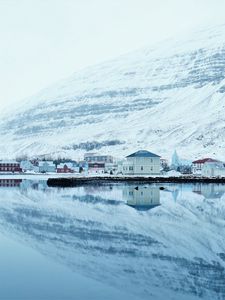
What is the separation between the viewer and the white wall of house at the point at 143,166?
3770 inches

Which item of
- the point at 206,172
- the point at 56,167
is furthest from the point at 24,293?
the point at 56,167

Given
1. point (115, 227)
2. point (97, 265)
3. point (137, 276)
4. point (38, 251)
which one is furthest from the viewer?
point (115, 227)

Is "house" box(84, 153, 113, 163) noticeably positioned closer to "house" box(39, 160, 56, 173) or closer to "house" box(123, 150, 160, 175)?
"house" box(39, 160, 56, 173)

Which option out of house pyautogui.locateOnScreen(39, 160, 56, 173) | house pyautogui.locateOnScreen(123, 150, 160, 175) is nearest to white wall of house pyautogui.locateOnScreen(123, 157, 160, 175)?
house pyautogui.locateOnScreen(123, 150, 160, 175)

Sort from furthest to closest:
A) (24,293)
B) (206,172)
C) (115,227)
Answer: (206,172) < (115,227) < (24,293)

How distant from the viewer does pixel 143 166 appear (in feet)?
316

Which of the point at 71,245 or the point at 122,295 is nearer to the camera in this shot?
the point at 122,295

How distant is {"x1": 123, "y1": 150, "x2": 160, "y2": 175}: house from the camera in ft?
311

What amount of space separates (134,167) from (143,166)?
170cm

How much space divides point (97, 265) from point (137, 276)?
161 centimetres

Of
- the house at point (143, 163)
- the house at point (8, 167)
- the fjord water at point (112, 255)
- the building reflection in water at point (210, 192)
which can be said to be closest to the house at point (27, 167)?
the house at point (8, 167)

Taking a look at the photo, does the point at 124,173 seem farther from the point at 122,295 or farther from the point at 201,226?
the point at 122,295

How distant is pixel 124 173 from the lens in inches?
3962

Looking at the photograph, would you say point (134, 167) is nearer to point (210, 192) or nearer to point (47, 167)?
point (47, 167)
